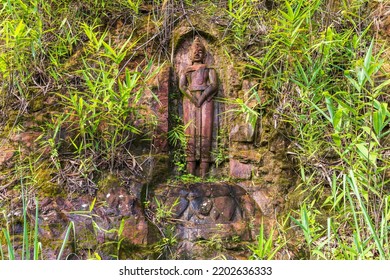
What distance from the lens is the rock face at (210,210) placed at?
8.44 ft

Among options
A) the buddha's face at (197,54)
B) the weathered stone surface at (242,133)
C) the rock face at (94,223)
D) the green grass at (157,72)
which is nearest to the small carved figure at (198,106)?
the buddha's face at (197,54)

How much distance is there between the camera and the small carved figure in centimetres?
303

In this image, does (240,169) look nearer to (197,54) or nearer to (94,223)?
(197,54)

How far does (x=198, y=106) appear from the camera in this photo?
10.2 feet

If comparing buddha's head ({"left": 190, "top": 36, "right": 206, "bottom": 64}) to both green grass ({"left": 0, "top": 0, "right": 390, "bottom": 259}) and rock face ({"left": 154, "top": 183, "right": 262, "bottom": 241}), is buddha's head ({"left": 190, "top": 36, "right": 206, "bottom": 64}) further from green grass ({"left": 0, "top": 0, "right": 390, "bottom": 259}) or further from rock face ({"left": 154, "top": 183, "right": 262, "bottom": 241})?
rock face ({"left": 154, "top": 183, "right": 262, "bottom": 241})

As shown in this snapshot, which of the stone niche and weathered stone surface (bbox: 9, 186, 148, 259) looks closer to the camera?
weathered stone surface (bbox: 9, 186, 148, 259)

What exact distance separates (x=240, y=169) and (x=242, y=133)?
0.32 meters

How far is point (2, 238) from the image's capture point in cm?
219

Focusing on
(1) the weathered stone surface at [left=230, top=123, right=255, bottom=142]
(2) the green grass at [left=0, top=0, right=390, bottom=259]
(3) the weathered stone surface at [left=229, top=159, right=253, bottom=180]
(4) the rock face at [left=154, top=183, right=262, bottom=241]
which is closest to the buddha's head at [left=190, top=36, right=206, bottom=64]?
(2) the green grass at [left=0, top=0, right=390, bottom=259]

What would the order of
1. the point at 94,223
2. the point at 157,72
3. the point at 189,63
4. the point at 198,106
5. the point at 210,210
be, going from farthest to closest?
the point at 189,63 → the point at 198,106 → the point at 157,72 → the point at 210,210 → the point at 94,223

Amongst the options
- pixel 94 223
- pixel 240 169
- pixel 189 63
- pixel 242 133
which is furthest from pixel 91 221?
pixel 189 63

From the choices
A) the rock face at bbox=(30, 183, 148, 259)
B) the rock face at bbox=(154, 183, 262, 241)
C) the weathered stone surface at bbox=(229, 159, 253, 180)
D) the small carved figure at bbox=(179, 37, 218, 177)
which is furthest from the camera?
the small carved figure at bbox=(179, 37, 218, 177)

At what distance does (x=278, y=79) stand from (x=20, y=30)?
2077 mm

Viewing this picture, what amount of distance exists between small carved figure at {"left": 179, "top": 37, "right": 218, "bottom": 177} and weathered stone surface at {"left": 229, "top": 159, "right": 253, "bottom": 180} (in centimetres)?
23
